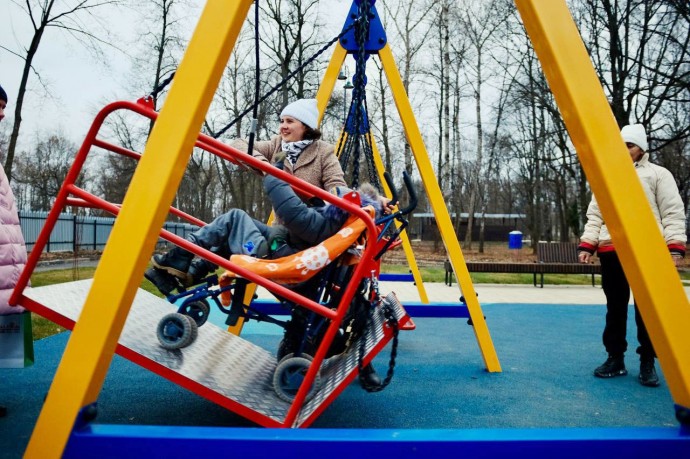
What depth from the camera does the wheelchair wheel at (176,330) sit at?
2482 mm

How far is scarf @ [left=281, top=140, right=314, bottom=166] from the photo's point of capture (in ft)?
9.98

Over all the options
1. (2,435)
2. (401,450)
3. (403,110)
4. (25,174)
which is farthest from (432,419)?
(25,174)

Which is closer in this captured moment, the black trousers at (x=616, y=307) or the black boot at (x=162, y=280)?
the black boot at (x=162, y=280)

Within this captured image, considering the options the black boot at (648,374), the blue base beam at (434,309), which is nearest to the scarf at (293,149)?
the blue base beam at (434,309)

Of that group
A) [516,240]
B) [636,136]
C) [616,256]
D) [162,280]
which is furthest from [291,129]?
[516,240]

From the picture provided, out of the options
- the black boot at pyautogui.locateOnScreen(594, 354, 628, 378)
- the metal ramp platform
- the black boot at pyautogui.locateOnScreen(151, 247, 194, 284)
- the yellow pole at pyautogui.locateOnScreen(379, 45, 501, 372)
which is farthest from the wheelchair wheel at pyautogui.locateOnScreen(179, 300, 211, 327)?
the black boot at pyautogui.locateOnScreen(594, 354, 628, 378)

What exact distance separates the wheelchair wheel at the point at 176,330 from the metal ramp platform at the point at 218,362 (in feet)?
0.16

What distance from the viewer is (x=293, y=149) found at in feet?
10.0

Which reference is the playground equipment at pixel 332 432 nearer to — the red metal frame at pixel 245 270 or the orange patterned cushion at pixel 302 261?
the red metal frame at pixel 245 270

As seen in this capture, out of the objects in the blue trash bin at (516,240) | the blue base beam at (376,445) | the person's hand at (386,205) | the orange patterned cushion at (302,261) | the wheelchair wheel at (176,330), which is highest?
the person's hand at (386,205)

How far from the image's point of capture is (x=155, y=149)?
4.22 feet

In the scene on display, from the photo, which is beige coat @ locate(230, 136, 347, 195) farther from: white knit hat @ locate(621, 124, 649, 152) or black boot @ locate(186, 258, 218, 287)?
white knit hat @ locate(621, 124, 649, 152)

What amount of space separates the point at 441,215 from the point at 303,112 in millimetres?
1478

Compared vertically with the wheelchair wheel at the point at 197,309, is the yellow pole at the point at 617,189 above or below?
above
